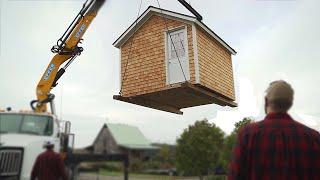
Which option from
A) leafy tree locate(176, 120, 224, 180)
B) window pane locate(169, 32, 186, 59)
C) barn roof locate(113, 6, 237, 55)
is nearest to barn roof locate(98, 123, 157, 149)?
leafy tree locate(176, 120, 224, 180)

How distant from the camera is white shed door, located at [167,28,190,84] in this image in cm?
1455

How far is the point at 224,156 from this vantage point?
46.0ft

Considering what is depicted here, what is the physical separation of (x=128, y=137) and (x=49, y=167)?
2.43m

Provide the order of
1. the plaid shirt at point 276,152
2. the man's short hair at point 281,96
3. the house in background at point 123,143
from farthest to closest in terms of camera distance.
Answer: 1. the house in background at point 123,143
2. the man's short hair at point 281,96
3. the plaid shirt at point 276,152

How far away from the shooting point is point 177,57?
14.8 meters

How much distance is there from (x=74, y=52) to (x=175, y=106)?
5.44 metres

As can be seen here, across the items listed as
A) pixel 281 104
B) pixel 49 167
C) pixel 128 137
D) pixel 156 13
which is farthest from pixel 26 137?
pixel 156 13

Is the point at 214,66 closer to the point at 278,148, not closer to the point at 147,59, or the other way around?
the point at 147,59

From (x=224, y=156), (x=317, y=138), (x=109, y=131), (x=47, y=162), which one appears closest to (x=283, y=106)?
(x=317, y=138)

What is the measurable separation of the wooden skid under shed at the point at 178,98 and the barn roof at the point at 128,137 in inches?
350

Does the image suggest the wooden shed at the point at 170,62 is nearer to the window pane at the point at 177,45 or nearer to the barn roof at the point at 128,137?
the window pane at the point at 177,45

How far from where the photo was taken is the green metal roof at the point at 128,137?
4.69m

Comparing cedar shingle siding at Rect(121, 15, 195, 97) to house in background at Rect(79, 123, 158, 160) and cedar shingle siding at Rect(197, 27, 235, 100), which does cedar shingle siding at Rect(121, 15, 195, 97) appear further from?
house in background at Rect(79, 123, 158, 160)

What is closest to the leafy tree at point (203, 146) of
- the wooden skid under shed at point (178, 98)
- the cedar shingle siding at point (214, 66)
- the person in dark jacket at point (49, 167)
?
the wooden skid under shed at point (178, 98)
